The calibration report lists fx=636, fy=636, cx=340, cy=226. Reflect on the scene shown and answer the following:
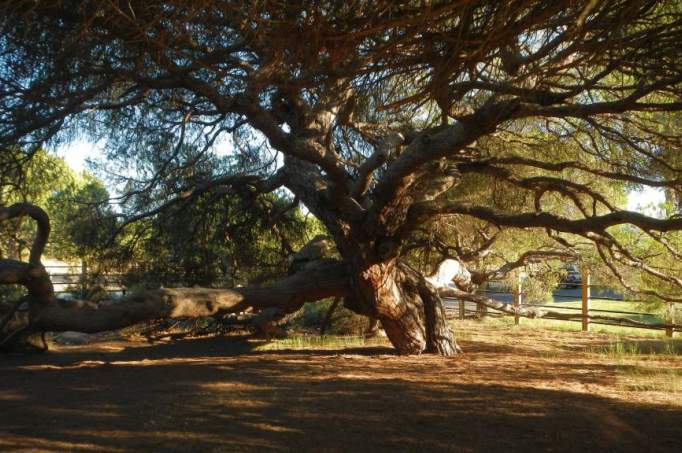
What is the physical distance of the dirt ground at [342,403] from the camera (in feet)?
14.2

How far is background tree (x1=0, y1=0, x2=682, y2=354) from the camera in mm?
4348

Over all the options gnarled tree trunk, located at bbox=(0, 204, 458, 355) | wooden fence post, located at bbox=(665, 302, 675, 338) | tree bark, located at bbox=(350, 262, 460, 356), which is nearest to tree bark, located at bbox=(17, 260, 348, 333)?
gnarled tree trunk, located at bbox=(0, 204, 458, 355)

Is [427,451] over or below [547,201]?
below

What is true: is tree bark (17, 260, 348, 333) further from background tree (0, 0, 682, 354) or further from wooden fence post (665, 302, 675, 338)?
wooden fence post (665, 302, 675, 338)

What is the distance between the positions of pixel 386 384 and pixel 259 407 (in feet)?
5.26

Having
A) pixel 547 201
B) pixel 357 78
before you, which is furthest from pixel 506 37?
pixel 547 201

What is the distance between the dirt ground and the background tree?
0.98 m

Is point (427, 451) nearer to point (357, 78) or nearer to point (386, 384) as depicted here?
point (386, 384)

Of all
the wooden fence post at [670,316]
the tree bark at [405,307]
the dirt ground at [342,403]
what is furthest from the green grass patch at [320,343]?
the wooden fence post at [670,316]

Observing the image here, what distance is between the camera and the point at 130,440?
433 centimetres

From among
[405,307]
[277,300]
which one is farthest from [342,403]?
[405,307]

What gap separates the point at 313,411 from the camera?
17.2 ft

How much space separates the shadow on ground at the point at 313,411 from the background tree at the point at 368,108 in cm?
106

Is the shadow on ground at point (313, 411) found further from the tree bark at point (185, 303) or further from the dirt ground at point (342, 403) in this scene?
the tree bark at point (185, 303)
